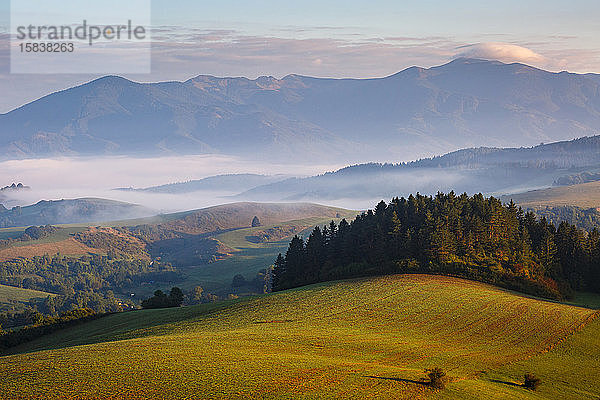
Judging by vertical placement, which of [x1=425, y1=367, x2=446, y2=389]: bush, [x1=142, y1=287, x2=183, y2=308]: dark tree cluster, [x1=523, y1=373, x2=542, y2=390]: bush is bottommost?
[x1=142, y1=287, x2=183, y2=308]: dark tree cluster

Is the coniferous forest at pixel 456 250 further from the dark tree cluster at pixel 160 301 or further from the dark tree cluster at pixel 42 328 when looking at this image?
the dark tree cluster at pixel 42 328

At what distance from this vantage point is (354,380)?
4350cm

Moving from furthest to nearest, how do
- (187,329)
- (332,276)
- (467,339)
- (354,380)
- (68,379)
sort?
(332,276) < (187,329) < (467,339) < (354,380) < (68,379)

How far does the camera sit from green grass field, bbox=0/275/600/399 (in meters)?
40.6

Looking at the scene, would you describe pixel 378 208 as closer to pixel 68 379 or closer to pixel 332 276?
pixel 332 276

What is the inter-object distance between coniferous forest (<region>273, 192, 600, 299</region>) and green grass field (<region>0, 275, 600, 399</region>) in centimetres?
1840

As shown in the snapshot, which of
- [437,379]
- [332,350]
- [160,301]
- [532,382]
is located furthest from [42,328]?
[532,382]

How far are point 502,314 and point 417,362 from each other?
94.9ft

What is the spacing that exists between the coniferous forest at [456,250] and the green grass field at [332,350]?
60.4 feet

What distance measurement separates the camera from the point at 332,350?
2127 inches

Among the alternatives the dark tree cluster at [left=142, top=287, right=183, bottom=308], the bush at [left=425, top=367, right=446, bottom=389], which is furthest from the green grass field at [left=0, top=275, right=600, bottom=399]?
the dark tree cluster at [left=142, top=287, right=183, bottom=308]

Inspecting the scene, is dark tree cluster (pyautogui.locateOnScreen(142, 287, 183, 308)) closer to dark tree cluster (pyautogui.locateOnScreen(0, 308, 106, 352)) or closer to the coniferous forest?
dark tree cluster (pyautogui.locateOnScreen(0, 308, 106, 352))

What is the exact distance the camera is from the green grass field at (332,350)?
40.6 meters

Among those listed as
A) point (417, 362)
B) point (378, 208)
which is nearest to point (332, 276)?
point (378, 208)
